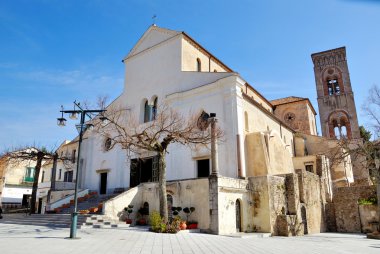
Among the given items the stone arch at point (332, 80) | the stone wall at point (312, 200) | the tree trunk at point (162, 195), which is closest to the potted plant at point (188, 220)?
the tree trunk at point (162, 195)

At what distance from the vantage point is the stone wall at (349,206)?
2558cm

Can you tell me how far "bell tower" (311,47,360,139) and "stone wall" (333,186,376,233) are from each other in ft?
62.3

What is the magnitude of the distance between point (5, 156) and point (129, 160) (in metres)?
10.1

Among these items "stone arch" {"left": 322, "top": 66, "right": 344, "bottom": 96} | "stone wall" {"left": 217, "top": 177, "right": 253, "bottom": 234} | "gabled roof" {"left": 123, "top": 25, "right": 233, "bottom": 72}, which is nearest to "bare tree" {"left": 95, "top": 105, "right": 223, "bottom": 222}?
"stone wall" {"left": 217, "top": 177, "right": 253, "bottom": 234}

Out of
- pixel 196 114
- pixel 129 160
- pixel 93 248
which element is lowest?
pixel 93 248

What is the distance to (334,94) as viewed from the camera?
156ft

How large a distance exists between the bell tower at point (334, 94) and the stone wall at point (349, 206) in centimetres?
1898

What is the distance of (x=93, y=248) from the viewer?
9.66 metres

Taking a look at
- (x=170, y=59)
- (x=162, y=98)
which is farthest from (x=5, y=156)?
(x=170, y=59)

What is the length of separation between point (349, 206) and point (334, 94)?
25896mm

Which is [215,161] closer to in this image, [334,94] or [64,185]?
[64,185]

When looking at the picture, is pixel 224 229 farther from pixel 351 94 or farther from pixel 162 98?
pixel 351 94

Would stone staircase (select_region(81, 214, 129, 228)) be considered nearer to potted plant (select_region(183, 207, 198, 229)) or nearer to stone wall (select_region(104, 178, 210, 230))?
stone wall (select_region(104, 178, 210, 230))

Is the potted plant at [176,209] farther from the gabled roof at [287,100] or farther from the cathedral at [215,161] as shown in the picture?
the gabled roof at [287,100]
